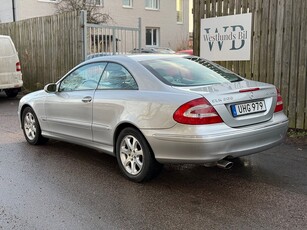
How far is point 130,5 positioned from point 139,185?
88.9ft

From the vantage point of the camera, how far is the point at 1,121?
9258 mm

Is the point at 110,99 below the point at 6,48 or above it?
below

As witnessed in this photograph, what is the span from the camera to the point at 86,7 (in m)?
24.6

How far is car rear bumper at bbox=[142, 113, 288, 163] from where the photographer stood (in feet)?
13.3

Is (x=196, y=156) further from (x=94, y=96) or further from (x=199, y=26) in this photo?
(x=199, y=26)

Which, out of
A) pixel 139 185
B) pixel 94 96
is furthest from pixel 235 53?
pixel 139 185

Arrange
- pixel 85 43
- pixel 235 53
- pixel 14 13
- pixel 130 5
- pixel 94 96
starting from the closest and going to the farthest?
pixel 94 96 → pixel 235 53 → pixel 85 43 → pixel 14 13 → pixel 130 5

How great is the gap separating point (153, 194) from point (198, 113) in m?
1.05

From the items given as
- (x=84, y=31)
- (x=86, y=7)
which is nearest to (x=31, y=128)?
(x=84, y=31)

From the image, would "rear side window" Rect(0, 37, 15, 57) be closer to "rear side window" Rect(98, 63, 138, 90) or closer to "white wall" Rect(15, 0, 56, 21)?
"rear side window" Rect(98, 63, 138, 90)

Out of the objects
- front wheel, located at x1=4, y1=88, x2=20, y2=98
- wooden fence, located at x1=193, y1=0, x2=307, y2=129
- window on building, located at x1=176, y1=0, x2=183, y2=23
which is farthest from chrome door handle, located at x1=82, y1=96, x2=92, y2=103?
window on building, located at x1=176, y1=0, x2=183, y2=23

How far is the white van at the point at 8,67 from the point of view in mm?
12422

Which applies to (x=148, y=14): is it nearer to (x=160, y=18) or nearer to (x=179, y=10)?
(x=160, y=18)

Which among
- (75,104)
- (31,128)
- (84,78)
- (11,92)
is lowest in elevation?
(11,92)
